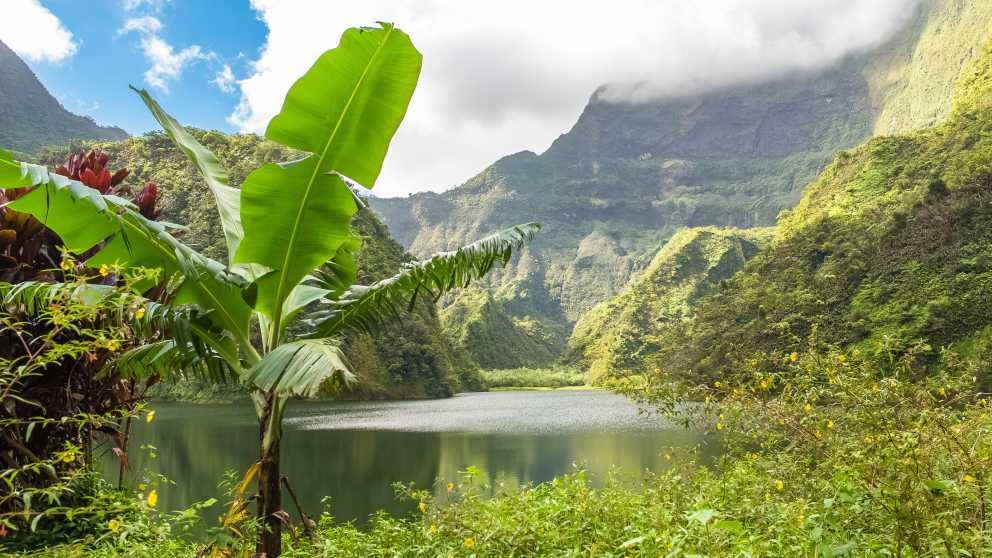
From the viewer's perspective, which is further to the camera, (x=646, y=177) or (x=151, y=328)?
(x=646, y=177)

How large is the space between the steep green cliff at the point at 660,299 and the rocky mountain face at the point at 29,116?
62102mm

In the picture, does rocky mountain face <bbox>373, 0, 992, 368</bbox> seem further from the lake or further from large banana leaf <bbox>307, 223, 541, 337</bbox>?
large banana leaf <bbox>307, 223, 541, 337</bbox>

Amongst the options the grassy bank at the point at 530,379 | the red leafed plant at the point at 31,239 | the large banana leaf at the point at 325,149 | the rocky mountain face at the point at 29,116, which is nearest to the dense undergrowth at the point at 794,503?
the large banana leaf at the point at 325,149

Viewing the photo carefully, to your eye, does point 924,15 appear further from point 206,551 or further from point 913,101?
point 206,551

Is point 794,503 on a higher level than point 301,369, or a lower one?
lower

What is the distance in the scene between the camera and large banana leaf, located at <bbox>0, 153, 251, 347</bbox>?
2.50 meters

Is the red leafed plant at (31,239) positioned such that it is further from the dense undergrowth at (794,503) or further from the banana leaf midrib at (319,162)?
the dense undergrowth at (794,503)

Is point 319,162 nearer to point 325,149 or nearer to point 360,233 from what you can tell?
point 325,149

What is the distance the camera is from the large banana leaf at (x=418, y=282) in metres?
3.28

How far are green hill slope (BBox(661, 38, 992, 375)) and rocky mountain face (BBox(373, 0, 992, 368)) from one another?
71.2m

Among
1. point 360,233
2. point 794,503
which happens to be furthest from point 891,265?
point 360,233

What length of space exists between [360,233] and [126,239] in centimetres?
3598

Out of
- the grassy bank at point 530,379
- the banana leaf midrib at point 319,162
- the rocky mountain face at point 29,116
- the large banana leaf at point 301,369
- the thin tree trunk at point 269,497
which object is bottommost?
the grassy bank at point 530,379

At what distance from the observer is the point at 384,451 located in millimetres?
13781
